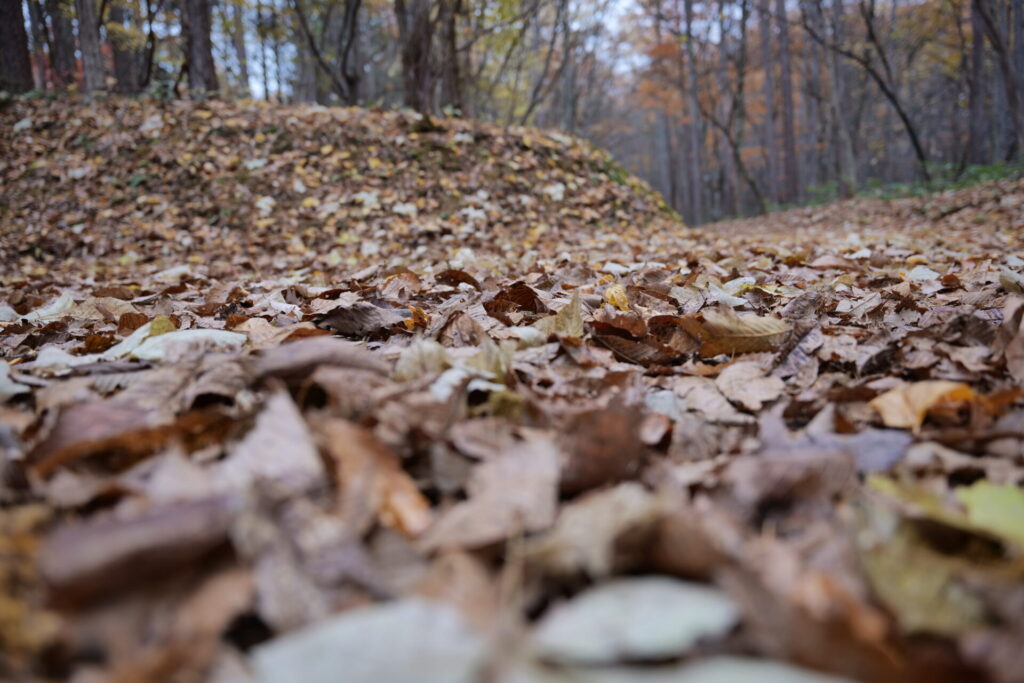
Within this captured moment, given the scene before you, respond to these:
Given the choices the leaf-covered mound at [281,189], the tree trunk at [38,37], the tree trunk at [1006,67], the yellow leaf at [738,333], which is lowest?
the yellow leaf at [738,333]

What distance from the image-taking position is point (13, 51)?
321 inches

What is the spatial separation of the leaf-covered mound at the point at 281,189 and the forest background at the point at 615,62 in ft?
3.04

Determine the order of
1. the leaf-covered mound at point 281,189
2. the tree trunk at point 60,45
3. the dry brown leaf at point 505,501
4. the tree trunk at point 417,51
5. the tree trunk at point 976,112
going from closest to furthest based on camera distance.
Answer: the dry brown leaf at point 505,501, the leaf-covered mound at point 281,189, the tree trunk at point 417,51, the tree trunk at point 60,45, the tree trunk at point 976,112

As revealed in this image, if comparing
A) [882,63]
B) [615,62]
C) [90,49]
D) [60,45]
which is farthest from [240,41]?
[882,63]

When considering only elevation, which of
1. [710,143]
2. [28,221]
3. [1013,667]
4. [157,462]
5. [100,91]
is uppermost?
[710,143]

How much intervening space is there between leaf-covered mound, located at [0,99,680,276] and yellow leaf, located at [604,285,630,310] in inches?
115

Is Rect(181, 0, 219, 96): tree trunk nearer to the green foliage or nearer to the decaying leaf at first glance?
the decaying leaf

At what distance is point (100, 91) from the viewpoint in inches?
300

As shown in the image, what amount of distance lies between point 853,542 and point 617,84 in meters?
30.4

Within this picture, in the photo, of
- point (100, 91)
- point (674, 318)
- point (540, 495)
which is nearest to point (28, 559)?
point (540, 495)

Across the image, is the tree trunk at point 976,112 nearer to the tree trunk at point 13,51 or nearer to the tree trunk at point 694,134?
the tree trunk at point 694,134

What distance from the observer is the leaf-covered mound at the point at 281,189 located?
17.0ft

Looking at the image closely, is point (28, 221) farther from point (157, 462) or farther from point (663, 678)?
point (663, 678)

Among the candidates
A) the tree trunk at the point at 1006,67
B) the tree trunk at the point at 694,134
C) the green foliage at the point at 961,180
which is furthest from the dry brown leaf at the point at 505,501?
the tree trunk at the point at 694,134
